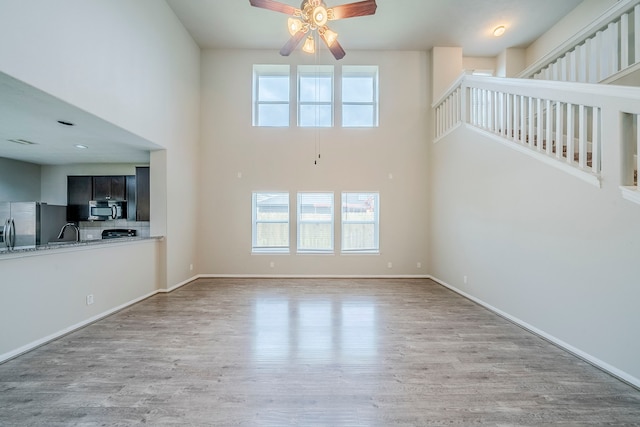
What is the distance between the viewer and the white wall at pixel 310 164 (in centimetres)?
573

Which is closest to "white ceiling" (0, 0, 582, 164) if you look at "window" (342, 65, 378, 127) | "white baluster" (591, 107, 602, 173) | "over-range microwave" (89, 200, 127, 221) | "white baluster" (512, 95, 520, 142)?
"window" (342, 65, 378, 127)

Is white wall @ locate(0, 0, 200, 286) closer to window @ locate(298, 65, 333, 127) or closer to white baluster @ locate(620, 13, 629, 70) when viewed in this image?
window @ locate(298, 65, 333, 127)

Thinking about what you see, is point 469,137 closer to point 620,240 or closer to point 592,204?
point 592,204

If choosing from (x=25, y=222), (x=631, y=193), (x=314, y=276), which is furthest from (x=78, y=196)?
(x=631, y=193)

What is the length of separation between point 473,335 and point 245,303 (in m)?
3.14

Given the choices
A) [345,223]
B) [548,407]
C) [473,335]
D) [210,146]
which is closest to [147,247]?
[210,146]

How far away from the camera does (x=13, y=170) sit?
553cm

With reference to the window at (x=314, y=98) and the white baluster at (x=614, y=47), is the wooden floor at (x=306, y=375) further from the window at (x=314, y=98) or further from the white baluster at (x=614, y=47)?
the window at (x=314, y=98)

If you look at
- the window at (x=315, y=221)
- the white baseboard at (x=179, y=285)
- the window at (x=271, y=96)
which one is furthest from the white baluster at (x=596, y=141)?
the white baseboard at (x=179, y=285)

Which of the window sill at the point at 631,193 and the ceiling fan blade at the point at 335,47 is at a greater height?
the ceiling fan blade at the point at 335,47

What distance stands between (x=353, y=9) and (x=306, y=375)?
3.92m

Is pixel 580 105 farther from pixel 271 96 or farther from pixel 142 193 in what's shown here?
pixel 142 193

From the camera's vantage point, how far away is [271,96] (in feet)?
19.4

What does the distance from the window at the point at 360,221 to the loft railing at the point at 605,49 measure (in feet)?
11.7
